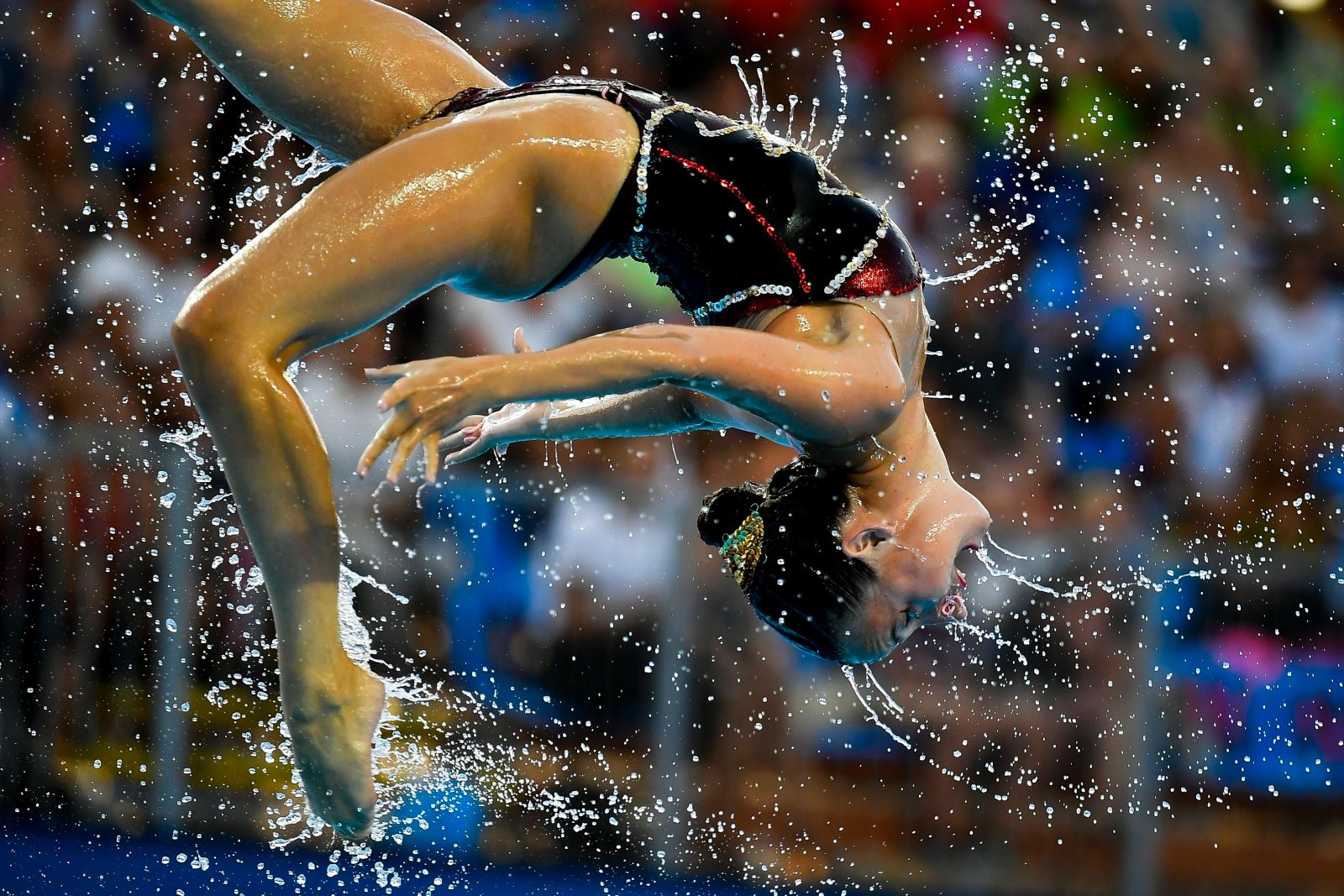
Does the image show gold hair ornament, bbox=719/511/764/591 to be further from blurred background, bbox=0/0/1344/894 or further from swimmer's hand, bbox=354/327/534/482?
blurred background, bbox=0/0/1344/894

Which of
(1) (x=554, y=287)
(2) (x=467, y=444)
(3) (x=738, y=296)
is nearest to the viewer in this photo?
(3) (x=738, y=296)

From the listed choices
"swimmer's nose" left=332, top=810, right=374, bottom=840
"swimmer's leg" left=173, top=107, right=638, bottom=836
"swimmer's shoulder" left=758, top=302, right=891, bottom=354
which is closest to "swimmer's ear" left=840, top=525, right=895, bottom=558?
"swimmer's shoulder" left=758, top=302, right=891, bottom=354

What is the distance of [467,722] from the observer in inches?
186

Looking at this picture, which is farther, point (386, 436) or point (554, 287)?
point (554, 287)

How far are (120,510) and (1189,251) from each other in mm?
4275

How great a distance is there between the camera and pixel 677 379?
94.4 inches

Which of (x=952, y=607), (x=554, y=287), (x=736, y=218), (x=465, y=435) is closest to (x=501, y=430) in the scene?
(x=465, y=435)

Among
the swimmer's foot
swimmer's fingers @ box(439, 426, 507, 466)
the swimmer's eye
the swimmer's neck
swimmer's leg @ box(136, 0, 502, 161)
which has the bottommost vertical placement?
the swimmer's foot

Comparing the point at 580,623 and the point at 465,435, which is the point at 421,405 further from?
the point at 580,623

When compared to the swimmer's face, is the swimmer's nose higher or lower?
lower

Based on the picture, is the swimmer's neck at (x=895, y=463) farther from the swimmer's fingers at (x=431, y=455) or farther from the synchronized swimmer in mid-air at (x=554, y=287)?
the swimmer's fingers at (x=431, y=455)

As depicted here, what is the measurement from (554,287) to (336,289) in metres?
0.55

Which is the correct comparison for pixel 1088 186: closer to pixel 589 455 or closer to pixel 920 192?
pixel 920 192

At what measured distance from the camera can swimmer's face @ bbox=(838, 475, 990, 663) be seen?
2.80 metres
